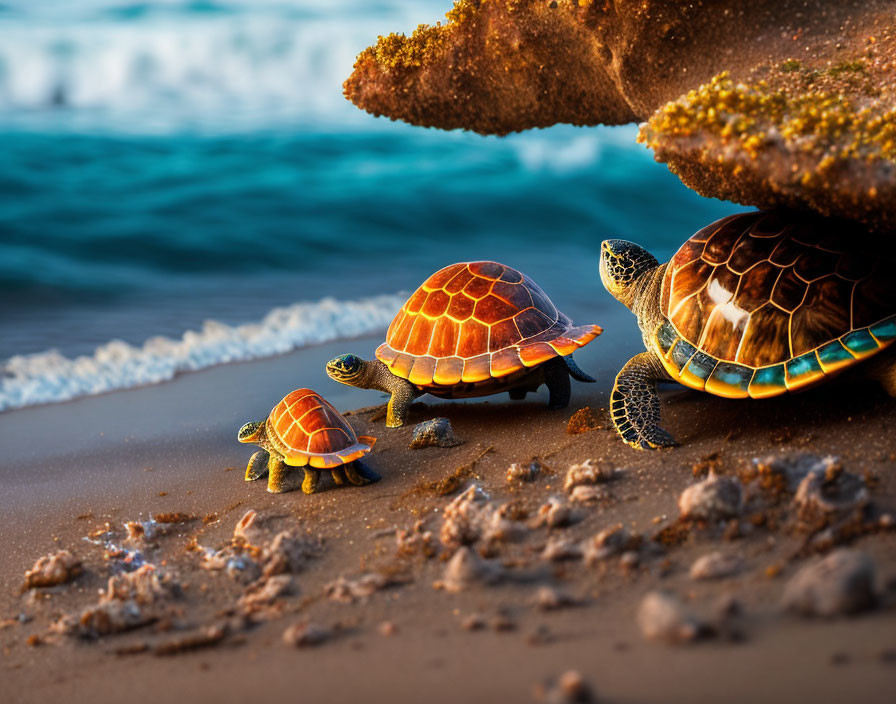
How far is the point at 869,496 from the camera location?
2.30 metres

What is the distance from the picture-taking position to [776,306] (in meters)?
3.13

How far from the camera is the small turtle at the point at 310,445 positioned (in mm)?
3316

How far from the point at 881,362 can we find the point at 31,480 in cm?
389

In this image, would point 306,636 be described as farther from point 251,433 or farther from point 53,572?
point 251,433

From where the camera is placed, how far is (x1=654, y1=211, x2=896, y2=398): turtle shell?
300cm

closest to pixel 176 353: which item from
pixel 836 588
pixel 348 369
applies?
pixel 348 369

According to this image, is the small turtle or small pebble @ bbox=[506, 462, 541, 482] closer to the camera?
small pebble @ bbox=[506, 462, 541, 482]

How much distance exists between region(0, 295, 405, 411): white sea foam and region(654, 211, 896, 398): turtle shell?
3.53 metres

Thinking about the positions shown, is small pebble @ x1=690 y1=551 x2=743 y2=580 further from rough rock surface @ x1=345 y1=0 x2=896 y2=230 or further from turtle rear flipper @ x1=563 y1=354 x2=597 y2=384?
turtle rear flipper @ x1=563 y1=354 x2=597 y2=384

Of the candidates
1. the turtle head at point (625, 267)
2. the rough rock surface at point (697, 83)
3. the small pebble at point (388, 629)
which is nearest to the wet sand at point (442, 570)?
the small pebble at point (388, 629)

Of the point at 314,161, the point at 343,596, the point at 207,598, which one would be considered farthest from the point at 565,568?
the point at 314,161

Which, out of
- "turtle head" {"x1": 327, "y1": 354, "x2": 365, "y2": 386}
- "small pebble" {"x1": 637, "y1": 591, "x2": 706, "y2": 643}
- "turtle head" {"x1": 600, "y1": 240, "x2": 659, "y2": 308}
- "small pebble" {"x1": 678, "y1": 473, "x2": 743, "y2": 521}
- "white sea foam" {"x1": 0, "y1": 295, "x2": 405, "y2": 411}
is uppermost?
"white sea foam" {"x1": 0, "y1": 295, "x2": 405, "y2": 411}

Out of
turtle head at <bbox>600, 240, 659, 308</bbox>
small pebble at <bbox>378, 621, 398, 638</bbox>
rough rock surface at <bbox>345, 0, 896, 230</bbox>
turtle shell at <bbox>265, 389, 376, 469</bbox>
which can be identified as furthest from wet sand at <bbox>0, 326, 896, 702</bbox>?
rough rock surface at <bbox>345, 0, 896, 230</bbox>

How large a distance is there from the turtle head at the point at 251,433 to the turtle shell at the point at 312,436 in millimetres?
148
